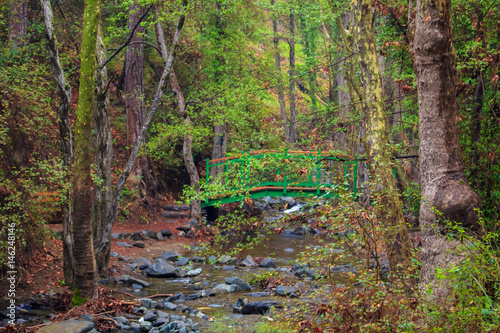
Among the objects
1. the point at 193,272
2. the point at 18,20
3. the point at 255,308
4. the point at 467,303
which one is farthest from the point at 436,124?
the point at 18,20

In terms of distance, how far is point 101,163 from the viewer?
952 cm

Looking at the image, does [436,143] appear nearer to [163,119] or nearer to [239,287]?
[239,287]

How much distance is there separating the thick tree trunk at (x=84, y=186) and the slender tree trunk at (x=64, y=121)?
48 centimetres

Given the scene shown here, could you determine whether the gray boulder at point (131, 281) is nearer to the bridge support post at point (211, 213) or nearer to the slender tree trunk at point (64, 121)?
the slender tree trunk at point (64, 121)

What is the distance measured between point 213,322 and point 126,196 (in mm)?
8885

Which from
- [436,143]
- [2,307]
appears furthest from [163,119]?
[436,143]

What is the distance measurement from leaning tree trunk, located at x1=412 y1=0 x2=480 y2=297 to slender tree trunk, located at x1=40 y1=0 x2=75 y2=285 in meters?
6.11

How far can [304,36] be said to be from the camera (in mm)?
25062

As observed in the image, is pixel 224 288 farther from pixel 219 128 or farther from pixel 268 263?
pixel 219 128

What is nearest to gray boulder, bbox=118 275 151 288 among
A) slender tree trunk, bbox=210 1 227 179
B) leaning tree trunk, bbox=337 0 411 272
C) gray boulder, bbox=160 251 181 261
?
gray boulder, bbox=160 251 181 261

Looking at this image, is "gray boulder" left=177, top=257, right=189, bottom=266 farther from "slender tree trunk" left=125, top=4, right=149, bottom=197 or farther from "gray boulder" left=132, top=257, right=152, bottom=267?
"slender tree trunk" left=125, top=4, right=149, bottom=197

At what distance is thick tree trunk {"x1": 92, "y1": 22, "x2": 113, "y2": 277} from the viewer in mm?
9328

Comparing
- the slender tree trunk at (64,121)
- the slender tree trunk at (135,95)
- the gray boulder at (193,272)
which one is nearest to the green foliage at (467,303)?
the slender tree trunk at (64,121)

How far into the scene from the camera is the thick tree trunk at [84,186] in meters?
7.73
